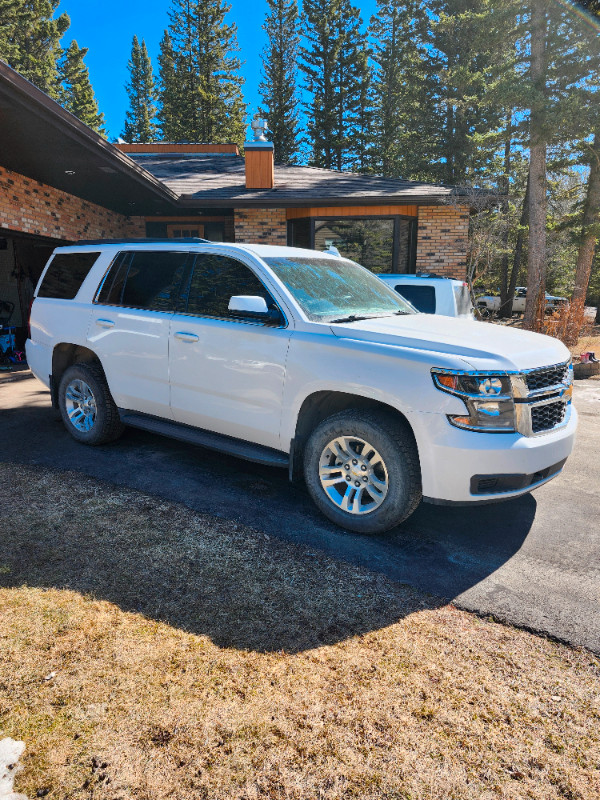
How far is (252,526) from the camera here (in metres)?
3.76

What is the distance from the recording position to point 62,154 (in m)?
8.58

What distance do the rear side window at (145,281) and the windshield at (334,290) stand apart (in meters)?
0.95

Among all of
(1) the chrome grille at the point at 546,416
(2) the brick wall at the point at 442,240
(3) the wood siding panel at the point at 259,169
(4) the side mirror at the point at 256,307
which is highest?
(3) the wood siding panel at the point at 259,169

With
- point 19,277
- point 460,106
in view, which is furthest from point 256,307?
point 460,106

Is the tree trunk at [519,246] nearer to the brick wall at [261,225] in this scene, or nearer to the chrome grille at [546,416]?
the brick wall at [261,225]

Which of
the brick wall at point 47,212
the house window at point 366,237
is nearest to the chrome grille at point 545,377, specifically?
the brick wall at point 47,212

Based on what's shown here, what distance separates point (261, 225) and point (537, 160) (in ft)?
32.8

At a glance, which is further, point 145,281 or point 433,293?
point 433,293

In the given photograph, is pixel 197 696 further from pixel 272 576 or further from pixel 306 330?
pixel 306 330

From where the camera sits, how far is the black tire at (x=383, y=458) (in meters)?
3.36

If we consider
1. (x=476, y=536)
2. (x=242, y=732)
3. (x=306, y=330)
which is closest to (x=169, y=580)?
(x=242, y=732)

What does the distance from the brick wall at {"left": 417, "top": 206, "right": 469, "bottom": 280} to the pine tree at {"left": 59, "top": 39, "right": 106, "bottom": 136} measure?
3652cm

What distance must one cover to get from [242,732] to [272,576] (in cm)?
113

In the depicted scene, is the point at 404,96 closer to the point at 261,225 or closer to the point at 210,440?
the point at 261,225
